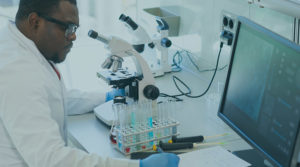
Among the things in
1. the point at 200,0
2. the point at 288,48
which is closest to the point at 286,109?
the point at 288,48

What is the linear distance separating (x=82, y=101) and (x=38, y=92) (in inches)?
21.0

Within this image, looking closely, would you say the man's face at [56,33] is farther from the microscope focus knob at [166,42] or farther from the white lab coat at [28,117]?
the microscope focus knob at [166,42]

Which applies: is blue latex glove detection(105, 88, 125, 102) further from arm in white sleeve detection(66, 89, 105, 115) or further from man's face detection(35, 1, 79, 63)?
man's face detection(35, 1, 79, 63)

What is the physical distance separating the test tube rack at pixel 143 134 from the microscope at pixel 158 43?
→ 2.12 ft

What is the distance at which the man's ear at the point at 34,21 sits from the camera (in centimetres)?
140

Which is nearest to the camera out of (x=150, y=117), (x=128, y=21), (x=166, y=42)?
(x=150, y=117)

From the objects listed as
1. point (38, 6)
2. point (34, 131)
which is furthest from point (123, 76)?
point (34, 131)

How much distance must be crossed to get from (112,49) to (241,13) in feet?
2.13

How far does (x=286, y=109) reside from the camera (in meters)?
1.08

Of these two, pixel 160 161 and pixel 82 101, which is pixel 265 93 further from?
pixel 82 101

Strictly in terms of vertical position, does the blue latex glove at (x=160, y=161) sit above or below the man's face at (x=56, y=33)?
below

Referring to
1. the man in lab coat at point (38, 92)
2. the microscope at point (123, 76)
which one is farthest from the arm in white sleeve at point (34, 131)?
Answer: the microscope at point (123, 76)

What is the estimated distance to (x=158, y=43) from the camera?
220cm

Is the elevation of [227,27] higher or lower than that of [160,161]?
higher
